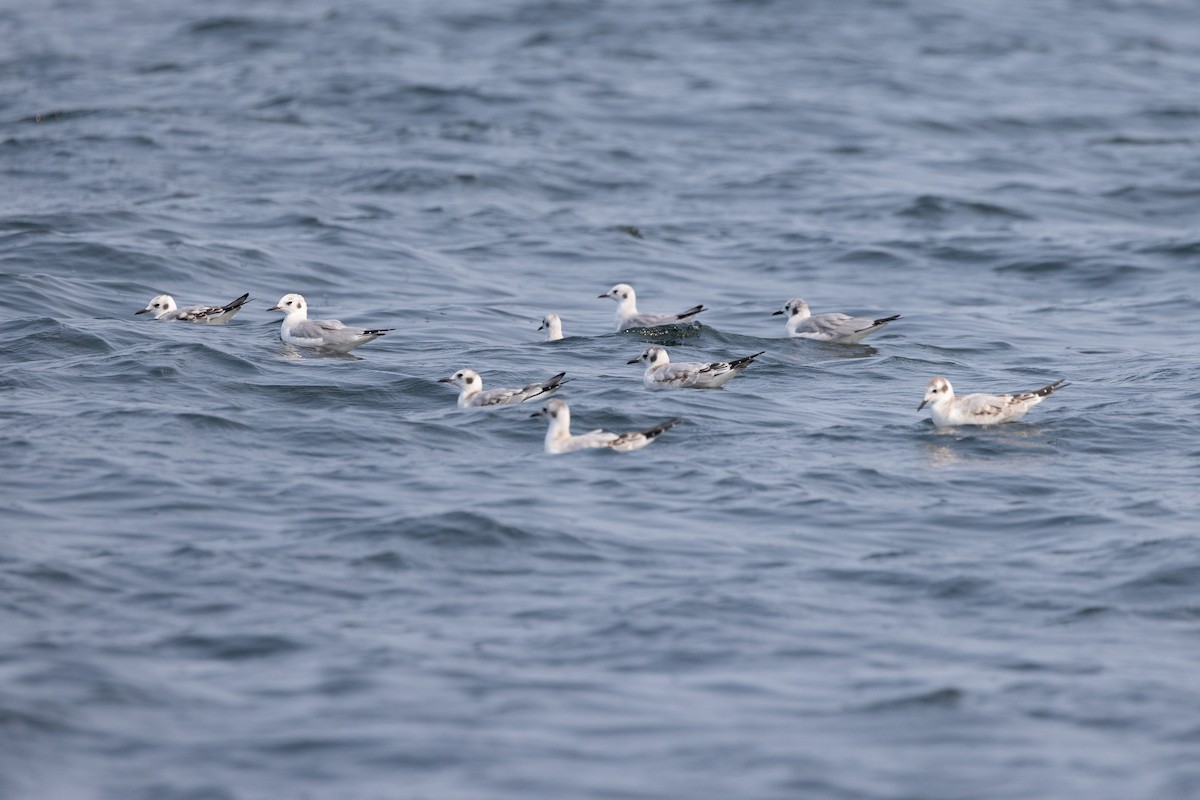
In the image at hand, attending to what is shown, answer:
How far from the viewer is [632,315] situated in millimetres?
19578

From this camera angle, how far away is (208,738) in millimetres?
9133

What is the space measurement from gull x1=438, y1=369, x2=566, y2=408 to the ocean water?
0.93ft

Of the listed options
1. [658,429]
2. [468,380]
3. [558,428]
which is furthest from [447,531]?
[468,380]

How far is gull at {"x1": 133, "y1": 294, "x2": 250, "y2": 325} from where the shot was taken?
1845 centimetres

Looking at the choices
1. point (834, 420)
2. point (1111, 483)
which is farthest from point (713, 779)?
point (834, 420)

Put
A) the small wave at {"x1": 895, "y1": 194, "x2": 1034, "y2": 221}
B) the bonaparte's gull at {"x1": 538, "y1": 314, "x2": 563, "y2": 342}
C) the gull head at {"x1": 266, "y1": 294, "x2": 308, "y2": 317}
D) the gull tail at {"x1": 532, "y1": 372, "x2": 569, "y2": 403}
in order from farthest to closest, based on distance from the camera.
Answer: the small wave at {"x1": 895, "y1": 194, "x2": 1034, "y2": 221} → the bonaparte's gull at {"x1": 538, "y1": 314, "x2": 563, "y2": 342} → the gull head at {"x1": 266, "y1": 294, "x2": 308, "y2": 317} → the gull tail at {"x1": 532, "y1": 372, "x2": 569, "y2": 403}

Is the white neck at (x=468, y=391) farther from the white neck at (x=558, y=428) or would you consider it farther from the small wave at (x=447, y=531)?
the small wave at (x=447, y=531)

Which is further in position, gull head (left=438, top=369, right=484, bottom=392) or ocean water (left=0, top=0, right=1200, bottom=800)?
gull head (left=438, top=369, right=484, bottom=392)

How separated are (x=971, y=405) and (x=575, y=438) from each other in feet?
12.0

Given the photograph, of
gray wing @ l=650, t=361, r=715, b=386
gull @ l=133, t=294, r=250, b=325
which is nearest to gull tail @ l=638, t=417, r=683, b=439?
gray wing @ l=650, t=361, r=715, b=386

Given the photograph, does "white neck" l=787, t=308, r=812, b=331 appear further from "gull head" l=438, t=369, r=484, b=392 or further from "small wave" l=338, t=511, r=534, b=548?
"small wave" l=338, t=511, r=534, b=548

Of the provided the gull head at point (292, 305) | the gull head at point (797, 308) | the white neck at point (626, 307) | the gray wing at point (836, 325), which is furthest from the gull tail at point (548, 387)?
the gull head at point (797, 308)

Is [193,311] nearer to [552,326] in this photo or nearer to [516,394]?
[552,326]

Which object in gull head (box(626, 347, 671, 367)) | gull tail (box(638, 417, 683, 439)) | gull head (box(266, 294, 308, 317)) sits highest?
gull head (box(266, 294, 308, 317))
